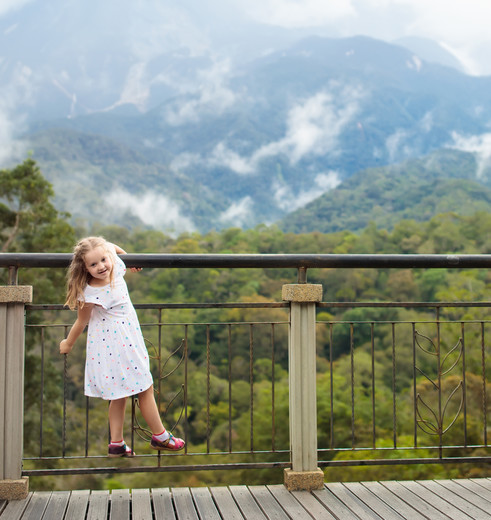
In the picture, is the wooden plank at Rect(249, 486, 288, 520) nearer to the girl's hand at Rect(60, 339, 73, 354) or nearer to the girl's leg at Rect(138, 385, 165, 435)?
the girl's leg at Rect(138, 385, 165, 435)

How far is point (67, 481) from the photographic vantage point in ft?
78.6

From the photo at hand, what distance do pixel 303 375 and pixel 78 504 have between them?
1127 millimetres

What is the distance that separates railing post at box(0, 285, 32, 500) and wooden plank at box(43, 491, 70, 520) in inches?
5.2

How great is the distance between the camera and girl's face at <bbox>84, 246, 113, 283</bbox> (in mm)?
2225

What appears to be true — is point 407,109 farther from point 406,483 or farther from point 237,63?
point 406,483

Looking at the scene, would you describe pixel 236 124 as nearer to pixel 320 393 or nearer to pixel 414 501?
pixel 320 393

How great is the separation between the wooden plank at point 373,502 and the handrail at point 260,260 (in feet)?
3.39

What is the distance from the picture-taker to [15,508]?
2.34 m

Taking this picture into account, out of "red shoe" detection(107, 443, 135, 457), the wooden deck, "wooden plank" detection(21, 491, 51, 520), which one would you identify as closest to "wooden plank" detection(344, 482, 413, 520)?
the wooden deck

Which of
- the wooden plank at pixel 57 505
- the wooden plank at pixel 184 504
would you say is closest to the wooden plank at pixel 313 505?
the wooden plank at pixel 184 504

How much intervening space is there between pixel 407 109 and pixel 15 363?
416 ft

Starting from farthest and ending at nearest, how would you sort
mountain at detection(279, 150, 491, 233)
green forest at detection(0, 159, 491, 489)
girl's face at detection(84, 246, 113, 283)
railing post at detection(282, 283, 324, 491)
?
mountain at detection(279, 150, 491, 233) < green forest at detection(0, 159, 491, 489) < railing post at detection(282, 283, 324, 491) < girl's face at detection(84, 246, 113, 283)

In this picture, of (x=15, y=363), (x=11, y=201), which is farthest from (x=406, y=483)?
(x=11, y=201)

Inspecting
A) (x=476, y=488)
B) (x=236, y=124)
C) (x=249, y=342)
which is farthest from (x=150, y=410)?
(x=236, y=124)
